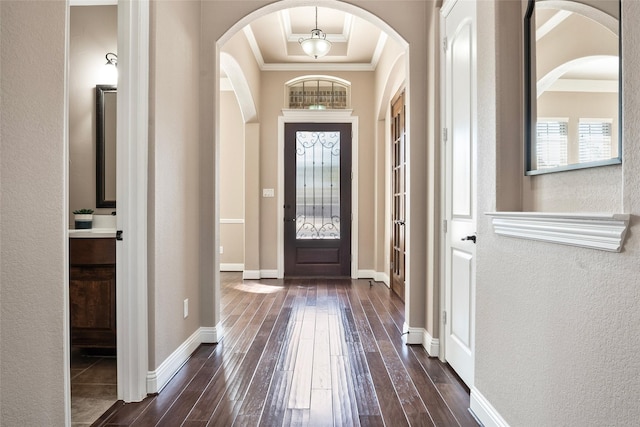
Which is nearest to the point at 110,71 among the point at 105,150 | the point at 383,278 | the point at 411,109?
the point at 105,150

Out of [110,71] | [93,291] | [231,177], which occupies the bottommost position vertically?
[93,291]

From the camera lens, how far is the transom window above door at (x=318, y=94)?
20.0 feet

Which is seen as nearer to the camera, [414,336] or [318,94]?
[414,336]

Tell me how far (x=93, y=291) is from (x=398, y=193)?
3499 mm

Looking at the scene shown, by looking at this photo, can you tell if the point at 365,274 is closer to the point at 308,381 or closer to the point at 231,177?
the point at 231,177

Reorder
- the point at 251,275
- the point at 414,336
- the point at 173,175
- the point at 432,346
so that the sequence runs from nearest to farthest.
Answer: the point at 173,175, the point at 432,346, the point at 414,336, the point at 251,275

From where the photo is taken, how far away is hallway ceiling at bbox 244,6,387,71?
459 cm

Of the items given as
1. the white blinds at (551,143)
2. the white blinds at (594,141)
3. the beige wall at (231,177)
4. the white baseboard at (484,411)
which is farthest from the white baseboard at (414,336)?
the beige wall at (231,177)

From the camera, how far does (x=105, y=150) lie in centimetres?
322

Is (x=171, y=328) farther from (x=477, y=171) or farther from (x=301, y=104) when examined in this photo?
(x=301, y=104)

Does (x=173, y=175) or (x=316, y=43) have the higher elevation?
(x=316, y=43)

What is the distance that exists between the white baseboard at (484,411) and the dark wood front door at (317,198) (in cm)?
402

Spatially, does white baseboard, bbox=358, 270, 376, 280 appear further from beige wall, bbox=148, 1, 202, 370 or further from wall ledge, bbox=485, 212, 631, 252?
wall ledge, bbox=485, 212, 631, 252

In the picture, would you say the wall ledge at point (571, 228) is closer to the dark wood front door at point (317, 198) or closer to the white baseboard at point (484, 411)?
the white baseboard at point (484, 411)
